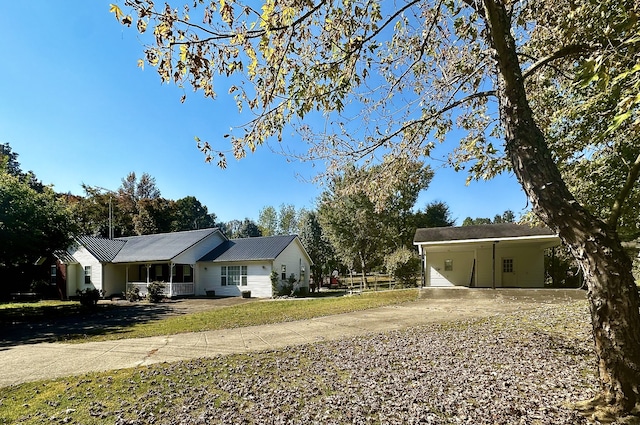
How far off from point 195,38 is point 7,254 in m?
16.9

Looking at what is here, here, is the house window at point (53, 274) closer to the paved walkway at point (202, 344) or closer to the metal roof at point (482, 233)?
the paved walkway at point (202, 344)

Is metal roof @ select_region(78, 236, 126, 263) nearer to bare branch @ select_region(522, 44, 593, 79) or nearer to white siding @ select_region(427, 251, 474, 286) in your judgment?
white siding @ select_region(427, 251, 474, 286)

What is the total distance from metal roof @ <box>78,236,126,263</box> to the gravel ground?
880 inches

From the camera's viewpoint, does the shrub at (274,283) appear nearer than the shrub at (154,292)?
No

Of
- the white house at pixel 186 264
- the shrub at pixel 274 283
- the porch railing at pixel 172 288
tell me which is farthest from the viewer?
the white house at pixel 186 264

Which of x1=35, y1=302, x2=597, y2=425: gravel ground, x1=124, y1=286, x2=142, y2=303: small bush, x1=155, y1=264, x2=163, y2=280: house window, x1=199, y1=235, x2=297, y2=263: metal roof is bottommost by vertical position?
x1=124, y1=286, x2=142, y2=303: small bush

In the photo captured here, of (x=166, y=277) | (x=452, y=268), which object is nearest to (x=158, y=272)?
A: (x=166, y=277)

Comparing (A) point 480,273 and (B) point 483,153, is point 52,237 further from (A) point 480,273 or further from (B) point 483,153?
(A) point 480,273

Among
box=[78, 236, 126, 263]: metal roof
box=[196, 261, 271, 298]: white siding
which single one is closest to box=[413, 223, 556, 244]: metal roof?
box=[196, 261, 271, 298]: white siding

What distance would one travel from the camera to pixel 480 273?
2111 centimetres

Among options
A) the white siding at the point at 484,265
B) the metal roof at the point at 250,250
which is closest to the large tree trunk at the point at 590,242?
the white siding at the point at 484,265

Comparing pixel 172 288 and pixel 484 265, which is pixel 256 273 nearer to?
pixel 172 288

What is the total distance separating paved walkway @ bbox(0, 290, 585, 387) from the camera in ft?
20.4

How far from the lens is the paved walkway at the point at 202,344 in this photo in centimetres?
620
